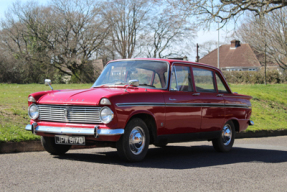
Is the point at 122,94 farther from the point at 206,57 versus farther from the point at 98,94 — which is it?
the point at 206,57


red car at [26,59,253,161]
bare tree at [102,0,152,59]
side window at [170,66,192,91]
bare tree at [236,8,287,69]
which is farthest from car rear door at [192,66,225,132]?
bare tree at [102,0,152,59]

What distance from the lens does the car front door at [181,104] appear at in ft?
23.4

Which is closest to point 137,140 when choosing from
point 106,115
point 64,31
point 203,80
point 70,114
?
point 106,115

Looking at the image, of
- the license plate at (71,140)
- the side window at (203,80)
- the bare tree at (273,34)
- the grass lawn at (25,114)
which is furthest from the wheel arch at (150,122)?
the bare tree at (273,34)

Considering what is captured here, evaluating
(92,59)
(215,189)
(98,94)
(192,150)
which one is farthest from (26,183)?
(92,59)

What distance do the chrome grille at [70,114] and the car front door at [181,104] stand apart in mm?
1540

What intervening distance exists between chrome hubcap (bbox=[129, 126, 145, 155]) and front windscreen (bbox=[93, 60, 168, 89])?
1.16m

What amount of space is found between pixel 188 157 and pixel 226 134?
1.62 m

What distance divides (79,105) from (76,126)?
14.0 inches

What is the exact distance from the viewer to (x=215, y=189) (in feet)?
16.3

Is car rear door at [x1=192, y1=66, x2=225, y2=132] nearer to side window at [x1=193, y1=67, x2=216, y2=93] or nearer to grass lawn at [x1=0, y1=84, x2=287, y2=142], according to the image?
side window at [x1=193, y1=67, x2=216, y2=93]

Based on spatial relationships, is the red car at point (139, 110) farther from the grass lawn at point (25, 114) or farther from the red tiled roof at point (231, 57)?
the red tiled roof at point (231, 57)

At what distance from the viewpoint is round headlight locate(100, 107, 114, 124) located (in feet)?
19.8

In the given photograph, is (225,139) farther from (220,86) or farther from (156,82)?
(156,82)
